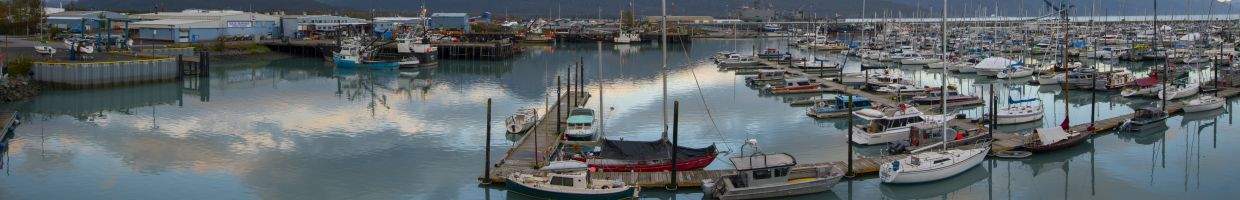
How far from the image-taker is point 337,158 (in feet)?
73.5

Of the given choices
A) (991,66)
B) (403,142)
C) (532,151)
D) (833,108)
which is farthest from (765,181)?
(991,66)

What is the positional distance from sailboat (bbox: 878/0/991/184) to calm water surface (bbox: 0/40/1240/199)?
0.19m

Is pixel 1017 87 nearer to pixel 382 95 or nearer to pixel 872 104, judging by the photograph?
pixel 872 104

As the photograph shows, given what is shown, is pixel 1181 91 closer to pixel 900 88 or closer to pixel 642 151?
pixel 900 88

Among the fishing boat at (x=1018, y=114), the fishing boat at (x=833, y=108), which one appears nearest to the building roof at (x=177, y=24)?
the fishing boat at (x=833, y=108)

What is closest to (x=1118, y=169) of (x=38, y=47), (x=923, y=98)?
(x=923, y=98)

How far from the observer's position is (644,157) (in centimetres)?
1898

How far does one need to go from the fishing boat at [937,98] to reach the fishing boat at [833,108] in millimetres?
1595

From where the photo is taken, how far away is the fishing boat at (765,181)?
1681 centimetres

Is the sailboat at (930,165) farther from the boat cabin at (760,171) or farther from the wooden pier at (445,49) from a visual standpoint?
the wooden pier at (445,49)

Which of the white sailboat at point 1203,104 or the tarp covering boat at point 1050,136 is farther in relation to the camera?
the white sailboat at point 1203,104

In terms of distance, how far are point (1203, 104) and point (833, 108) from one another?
371 inches

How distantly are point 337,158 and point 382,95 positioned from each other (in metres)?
15.0

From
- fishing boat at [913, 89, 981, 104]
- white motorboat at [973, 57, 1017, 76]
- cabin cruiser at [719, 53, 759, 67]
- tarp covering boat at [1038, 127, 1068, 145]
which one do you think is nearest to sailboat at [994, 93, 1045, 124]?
fishing boat at [913, 89, 981, 104]
